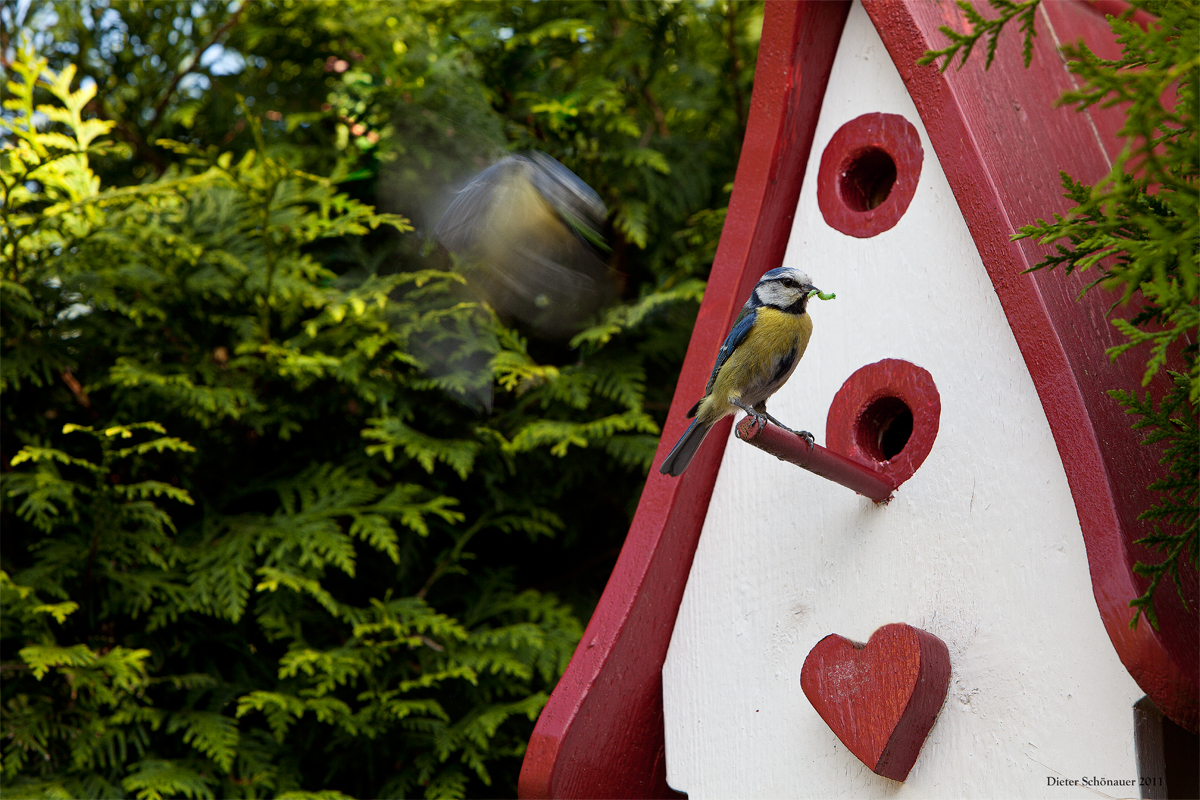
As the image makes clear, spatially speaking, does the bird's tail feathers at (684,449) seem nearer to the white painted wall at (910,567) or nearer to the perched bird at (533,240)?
the white painted wall at (910,567)

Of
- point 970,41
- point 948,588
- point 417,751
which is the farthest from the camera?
point 417,751

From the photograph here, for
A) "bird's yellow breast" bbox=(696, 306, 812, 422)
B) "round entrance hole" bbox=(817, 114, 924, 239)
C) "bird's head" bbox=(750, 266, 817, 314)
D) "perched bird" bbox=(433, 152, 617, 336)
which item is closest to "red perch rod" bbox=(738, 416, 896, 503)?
"bird's yellow breast" bbox=(696, 306, 812, 422)

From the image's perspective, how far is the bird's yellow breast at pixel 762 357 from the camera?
1.45 meters

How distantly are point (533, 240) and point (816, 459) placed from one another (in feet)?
3.49

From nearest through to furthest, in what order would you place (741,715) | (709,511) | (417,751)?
(741,715) < (709,511) < (417,751)

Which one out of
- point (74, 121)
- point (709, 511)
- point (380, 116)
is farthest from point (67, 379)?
point (709, 511)

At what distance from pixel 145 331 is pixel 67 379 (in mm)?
202

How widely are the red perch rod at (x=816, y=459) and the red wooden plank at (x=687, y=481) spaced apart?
30cm

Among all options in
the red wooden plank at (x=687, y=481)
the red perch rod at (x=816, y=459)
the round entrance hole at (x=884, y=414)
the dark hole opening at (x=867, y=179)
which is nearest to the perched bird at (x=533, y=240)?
the red wooden plank at (x=687, y=481)

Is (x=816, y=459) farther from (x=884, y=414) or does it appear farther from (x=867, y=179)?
(x=867, y=179)

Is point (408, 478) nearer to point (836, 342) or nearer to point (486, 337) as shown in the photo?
point (486, 337)

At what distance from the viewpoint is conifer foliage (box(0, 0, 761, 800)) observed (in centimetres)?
201

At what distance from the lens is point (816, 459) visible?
131cm

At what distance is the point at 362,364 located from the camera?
7.35 feet
